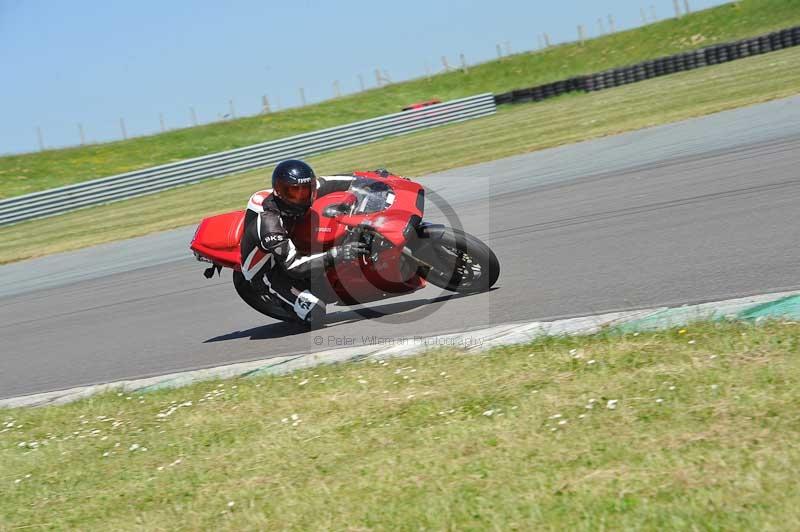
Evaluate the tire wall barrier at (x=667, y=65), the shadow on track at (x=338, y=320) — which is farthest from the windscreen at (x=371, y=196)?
the tire wall barrier at (x=667, y=65)

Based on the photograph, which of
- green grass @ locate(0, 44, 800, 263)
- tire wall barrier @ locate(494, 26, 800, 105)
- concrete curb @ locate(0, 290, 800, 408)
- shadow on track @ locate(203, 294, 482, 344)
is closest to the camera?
concrete curb @ locate(0, 290, 800, 408)

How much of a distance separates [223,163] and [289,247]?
999 inches

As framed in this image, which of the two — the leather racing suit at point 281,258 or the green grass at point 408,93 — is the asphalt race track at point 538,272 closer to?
the leather racing suit at point 281,258

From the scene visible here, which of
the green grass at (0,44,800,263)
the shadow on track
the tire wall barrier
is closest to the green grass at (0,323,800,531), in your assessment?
the shadow on track

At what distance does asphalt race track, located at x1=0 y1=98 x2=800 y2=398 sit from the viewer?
749 cm

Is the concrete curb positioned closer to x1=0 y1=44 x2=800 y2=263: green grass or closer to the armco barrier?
x1=0 y1=44 x2=800 y2=263: green grass

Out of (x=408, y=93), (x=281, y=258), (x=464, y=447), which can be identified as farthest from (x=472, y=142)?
(x=408, y=93)

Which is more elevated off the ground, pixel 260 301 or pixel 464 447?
pixel 260 301

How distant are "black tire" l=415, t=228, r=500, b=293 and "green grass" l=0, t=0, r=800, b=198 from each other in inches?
1322

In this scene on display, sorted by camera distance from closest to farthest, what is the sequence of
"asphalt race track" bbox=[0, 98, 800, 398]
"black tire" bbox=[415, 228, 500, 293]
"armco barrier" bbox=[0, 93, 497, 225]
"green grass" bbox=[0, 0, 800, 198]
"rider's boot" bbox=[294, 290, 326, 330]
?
"asphalt race track" bbox=[0, 98, 800, 398]
"black tire" bbox=[415, 228, 500, 293]
"rider's boot" bbox=[294, 290, 326, 330]
"armco barrier" bbox=[0, 93, 497, 225]
"green grass" bbox=[0, 0, 800, 198]

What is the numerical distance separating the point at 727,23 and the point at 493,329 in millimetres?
53137

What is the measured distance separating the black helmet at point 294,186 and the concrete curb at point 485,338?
117 centimetres

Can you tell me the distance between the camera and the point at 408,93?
57.5 metres

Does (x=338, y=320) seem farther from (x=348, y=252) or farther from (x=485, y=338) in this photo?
(x=485, y=338)
